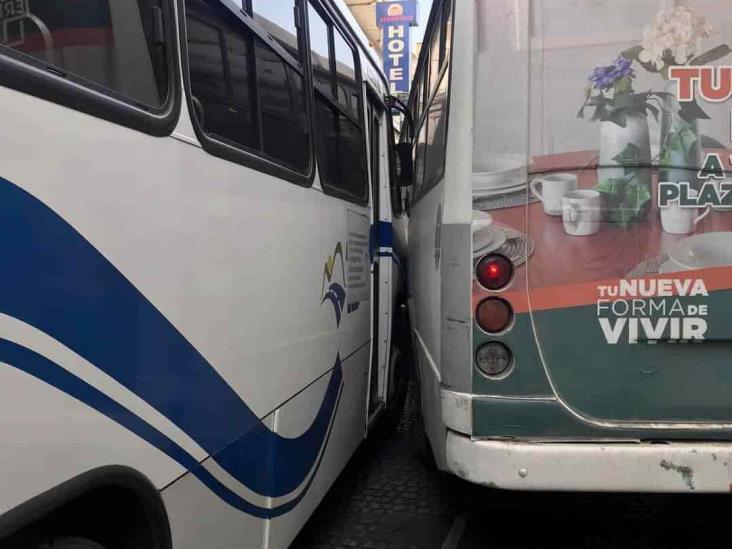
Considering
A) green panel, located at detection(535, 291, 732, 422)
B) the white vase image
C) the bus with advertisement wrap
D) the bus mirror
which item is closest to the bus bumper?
the bus with advertisement wrap

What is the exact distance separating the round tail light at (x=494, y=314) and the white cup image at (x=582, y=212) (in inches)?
16.0

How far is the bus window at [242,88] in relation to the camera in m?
2.22

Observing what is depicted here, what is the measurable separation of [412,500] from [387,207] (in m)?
2.36

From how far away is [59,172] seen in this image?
1.44 meters

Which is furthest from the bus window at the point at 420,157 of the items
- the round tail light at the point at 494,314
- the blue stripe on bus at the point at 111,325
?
the blue stripe on bus at the point at 111,325

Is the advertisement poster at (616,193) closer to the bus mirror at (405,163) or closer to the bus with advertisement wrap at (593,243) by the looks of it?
the bus with advertisement wrap at (593,243)

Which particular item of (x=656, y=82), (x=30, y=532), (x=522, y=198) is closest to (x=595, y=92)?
(x=656, y=82)

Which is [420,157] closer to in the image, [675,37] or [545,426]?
→ [675,37]

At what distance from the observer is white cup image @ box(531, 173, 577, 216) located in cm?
272

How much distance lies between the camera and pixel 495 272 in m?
2.79

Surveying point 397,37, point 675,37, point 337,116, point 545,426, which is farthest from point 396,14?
point 545,426

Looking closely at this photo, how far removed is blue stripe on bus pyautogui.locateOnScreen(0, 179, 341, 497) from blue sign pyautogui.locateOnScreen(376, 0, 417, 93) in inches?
641

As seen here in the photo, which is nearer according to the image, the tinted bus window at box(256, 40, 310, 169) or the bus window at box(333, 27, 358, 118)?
the tinted bus window at box(256, 40, 310, 169)

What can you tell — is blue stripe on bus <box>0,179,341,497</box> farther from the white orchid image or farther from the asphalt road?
the white orchid image
